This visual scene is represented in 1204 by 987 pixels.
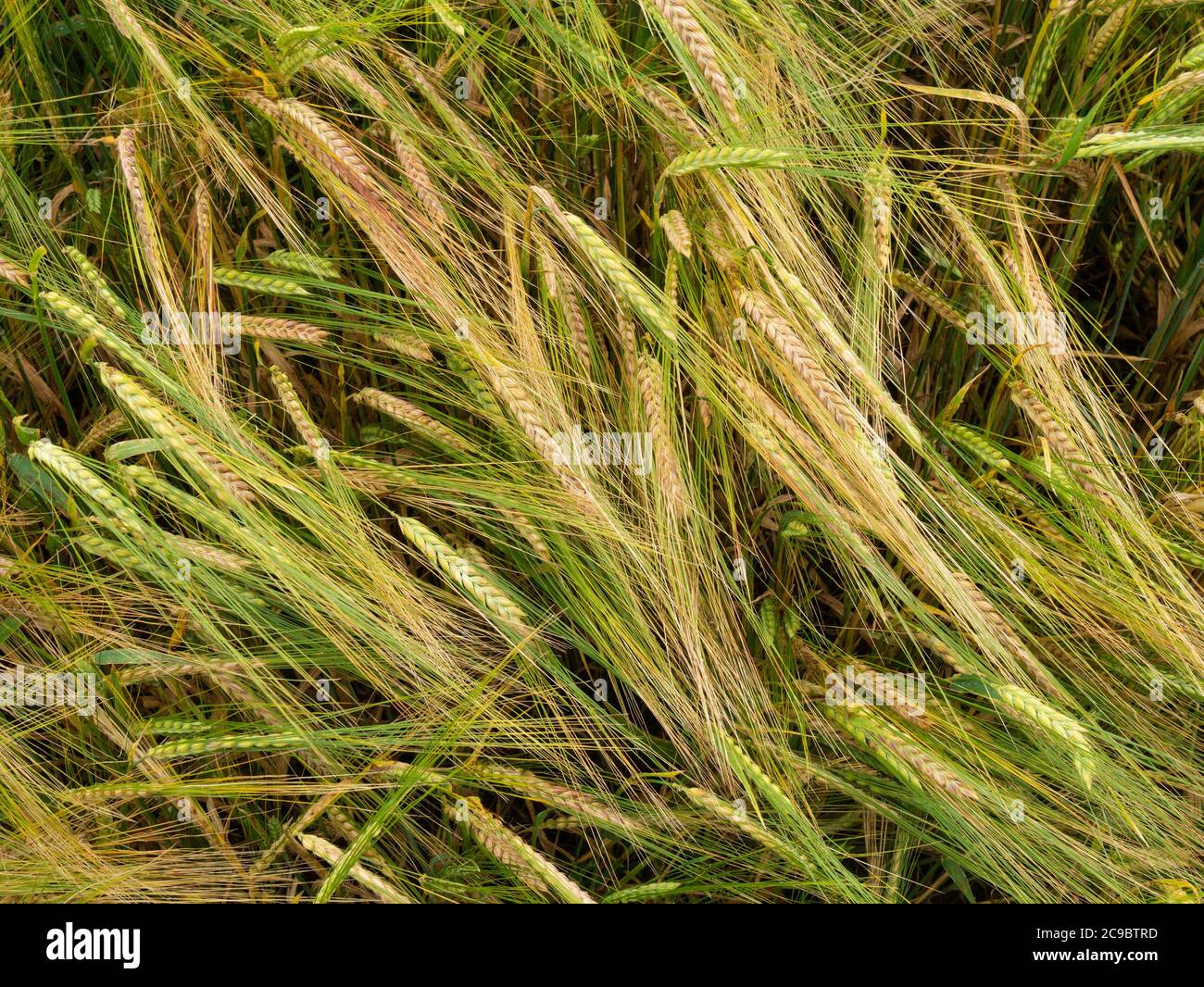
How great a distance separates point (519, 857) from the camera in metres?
0.97

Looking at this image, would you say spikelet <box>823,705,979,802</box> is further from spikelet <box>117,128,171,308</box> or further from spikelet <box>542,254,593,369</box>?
spikelet <box>117,128,171,308</box>

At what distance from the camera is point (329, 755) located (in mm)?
999

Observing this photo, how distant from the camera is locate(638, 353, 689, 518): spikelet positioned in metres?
0.98

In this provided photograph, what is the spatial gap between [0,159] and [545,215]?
601 mm

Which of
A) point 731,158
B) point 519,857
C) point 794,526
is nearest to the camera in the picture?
point 731,158

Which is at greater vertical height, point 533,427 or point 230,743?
point 533,427

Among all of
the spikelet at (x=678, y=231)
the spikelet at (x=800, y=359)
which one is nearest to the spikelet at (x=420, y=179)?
the spikelet at (x=678, y=231)

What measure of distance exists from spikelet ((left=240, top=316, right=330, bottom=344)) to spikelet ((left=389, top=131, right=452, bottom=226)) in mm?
172

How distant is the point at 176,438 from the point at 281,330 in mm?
179

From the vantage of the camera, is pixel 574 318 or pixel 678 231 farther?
pixel 574 318

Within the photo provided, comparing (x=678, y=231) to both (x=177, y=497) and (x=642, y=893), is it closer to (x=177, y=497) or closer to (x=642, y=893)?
(x=177, y=497)

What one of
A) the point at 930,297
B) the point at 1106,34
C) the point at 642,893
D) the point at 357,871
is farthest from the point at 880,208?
the point at 357,871

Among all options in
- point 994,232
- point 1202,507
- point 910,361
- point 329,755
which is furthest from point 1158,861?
point 329,755

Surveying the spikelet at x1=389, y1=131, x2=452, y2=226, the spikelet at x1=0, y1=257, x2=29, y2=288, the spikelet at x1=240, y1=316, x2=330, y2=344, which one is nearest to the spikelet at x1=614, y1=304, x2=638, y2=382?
the spikelet at x1=389, y1=131, x2=452, y2=226
